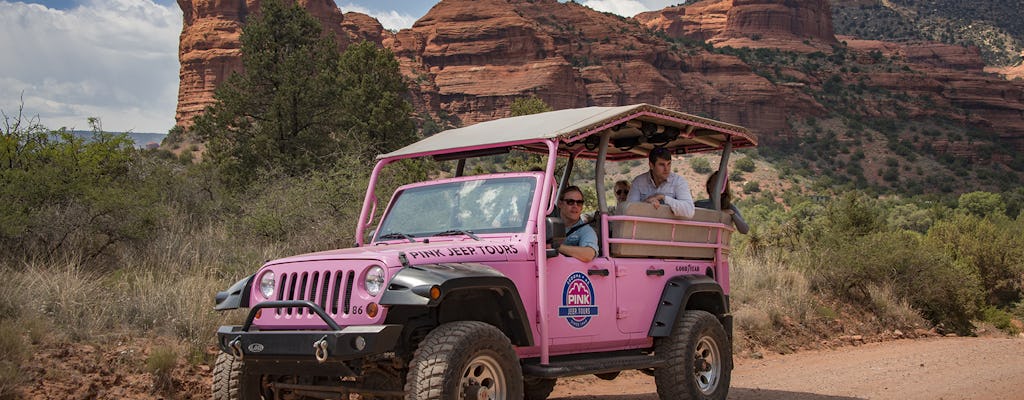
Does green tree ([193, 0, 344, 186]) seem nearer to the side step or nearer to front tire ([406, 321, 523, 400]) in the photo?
the side step

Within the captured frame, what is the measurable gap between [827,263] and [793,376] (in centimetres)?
736

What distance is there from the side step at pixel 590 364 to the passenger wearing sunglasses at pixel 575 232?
2.57ft

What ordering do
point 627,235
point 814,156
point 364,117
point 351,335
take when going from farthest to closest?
1. point 814,156
2. point 364,117
3. point 627,235
4. point 351,335

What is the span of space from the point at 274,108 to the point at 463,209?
72.2 ft

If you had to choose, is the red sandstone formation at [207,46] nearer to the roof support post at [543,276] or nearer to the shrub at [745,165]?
the shrub at [745,165]

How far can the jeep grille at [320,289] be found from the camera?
5.52 meters

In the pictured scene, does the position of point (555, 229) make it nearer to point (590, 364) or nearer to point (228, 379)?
point (590, 364)

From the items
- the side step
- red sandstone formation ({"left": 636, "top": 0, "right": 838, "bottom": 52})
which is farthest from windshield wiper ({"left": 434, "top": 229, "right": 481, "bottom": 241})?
red sandstone formation ({"left": 636, "top": 0, "right": 838, "bottom": 52})

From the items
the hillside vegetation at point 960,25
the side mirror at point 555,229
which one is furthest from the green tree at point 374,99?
the hillside vegetation at point 960,25

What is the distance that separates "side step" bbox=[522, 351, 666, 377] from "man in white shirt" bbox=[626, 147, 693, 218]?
4.74 feet

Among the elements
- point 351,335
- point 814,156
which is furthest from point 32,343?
point 814,156

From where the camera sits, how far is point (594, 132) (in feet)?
23.4

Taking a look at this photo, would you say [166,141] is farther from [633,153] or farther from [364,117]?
[633,153]

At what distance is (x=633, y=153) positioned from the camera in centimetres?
995
